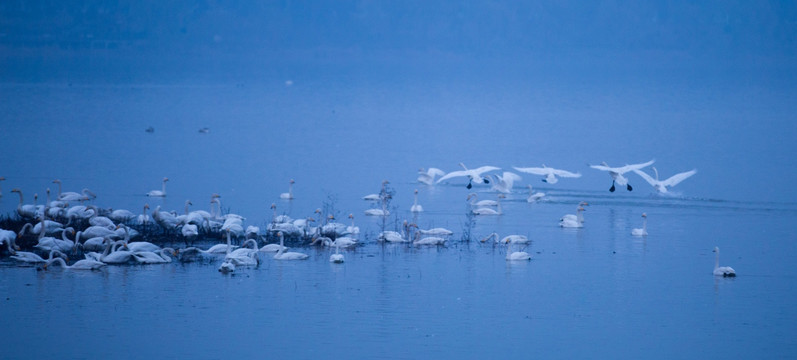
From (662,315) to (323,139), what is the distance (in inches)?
1059

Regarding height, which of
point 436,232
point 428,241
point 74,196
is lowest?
point 428,241

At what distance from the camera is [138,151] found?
3466 centimetres

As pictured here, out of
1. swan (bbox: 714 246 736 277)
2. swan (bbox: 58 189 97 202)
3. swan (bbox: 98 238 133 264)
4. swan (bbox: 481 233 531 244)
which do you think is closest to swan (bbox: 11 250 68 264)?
swan (bbox: 98 238 133 264)

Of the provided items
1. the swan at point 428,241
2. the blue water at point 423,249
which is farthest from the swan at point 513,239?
the swan at point 428,241

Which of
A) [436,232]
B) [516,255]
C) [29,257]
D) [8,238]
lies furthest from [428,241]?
[8,238]

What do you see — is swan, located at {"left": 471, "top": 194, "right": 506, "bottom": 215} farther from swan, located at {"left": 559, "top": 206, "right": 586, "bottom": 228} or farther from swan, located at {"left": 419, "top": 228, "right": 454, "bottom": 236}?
swan, located at {"left": 419, "top": 228, "right": 454, "bottom": 236}

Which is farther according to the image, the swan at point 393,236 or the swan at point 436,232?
the swan at point 436,232

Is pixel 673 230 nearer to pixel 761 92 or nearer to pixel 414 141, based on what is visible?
pixel 414 141

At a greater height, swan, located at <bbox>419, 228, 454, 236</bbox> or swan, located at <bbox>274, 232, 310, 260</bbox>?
swan, located at <bbox>419, 228, 454, 236</bbox>

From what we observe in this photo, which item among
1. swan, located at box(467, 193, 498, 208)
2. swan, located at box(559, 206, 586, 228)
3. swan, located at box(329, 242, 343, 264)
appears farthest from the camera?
swan, located at box(467, 193, 498, 208)

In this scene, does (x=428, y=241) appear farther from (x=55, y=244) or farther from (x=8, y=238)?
(x=8, y=238)

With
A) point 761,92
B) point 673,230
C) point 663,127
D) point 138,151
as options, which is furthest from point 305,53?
point 673,230

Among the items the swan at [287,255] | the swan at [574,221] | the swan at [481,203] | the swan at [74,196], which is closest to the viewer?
the swan at [287,255]

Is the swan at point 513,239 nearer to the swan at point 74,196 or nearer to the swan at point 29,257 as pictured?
the swan at point 29,257
